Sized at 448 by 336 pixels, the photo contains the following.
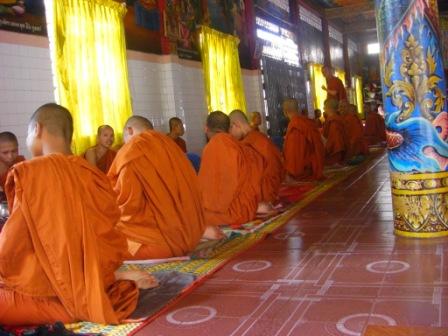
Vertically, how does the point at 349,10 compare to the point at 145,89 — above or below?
above

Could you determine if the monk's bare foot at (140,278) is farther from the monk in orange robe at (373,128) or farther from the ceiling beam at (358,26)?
the ceiling beam at (358,26)

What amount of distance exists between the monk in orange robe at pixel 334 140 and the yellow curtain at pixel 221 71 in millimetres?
1812

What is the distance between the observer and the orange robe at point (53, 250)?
2.94 metres

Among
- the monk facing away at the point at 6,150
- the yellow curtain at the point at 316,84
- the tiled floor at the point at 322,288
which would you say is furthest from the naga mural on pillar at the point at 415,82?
the yellow curtain at the point at 316,84

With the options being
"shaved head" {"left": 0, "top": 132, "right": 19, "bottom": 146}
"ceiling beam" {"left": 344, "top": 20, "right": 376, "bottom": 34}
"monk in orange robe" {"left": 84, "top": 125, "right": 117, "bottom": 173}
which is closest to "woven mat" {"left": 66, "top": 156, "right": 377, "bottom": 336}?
"shaved head" {"left": 0, "top": 132, "right": 19, "bottom": 146}

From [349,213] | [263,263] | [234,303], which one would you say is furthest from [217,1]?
[234,303]

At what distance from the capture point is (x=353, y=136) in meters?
11.8

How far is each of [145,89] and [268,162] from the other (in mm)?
2673

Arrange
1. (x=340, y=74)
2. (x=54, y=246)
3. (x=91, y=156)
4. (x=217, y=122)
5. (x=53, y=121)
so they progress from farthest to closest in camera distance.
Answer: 1. (x=340, y=74)
2. (x=91, y=156)
3. (x=217, y=122)
4. (x=53, y=121)
5. (x=54, y=246)

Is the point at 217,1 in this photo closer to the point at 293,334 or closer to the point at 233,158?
the point at 233,158

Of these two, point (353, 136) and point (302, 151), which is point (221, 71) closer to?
point (302, 151)

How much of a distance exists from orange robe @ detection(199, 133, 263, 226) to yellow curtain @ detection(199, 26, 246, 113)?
438cm

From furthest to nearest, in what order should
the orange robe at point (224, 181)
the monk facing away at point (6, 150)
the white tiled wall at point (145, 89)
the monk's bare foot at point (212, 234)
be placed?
the white tiled wall at point (145, 89)
the orange robe at point (224, 181)
the monk facing away at point (6, 150)
the monk's bare foot at point (212, 234)

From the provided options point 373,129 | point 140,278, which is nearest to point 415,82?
point 140,278
